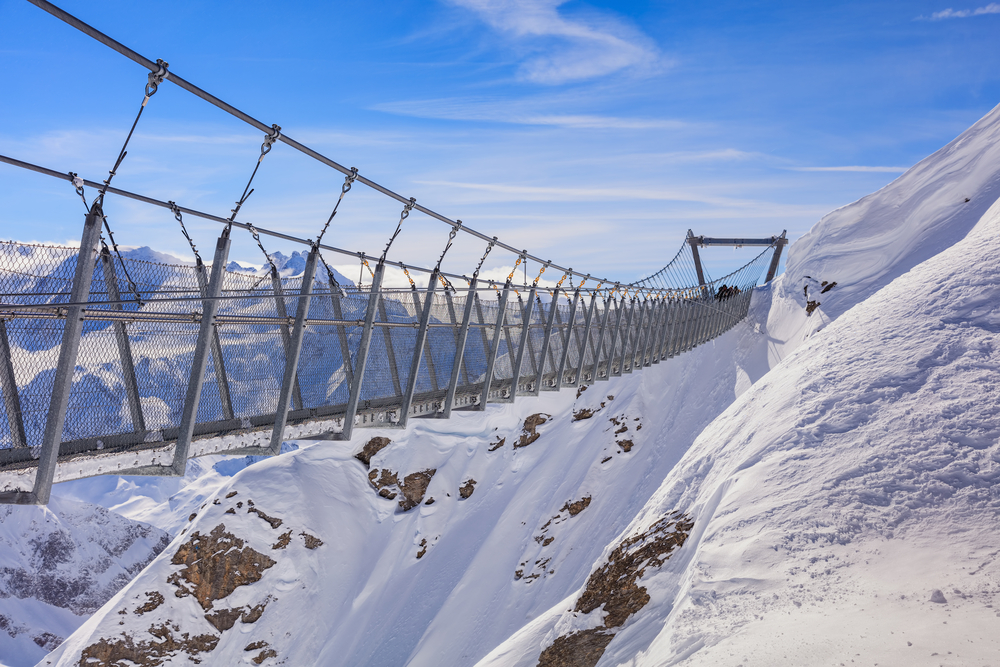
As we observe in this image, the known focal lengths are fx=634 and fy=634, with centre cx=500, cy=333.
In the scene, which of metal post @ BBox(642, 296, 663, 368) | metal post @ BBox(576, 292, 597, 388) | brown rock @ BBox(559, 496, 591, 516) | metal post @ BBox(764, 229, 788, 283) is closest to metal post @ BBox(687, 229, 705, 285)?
metal post @ BBox(764, 229, 788, 283)

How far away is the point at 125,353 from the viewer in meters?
4.50

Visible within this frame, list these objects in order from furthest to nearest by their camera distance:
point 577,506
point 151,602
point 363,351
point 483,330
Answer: point 151,602 → point 577,506 → point 483,330 → point 363,351

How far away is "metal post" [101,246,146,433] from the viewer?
4.42 metres

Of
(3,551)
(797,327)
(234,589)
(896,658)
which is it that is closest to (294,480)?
(234,589)

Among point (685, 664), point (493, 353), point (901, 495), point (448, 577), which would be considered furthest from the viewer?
point (448, 577)

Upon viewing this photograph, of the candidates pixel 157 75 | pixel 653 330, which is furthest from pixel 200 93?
pixel 653 330

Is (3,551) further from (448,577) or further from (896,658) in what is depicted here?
(896,658)

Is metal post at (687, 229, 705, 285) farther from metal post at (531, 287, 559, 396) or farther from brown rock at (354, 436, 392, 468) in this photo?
metal post at (531, 287, 559, 396)

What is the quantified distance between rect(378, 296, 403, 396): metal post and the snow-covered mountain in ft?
12.5

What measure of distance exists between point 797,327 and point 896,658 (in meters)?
26.6

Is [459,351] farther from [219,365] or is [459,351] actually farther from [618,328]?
[618,328]

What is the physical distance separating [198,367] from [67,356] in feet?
3.13

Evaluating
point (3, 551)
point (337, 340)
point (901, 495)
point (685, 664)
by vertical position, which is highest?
point (337, 340)

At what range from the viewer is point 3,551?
250ft
